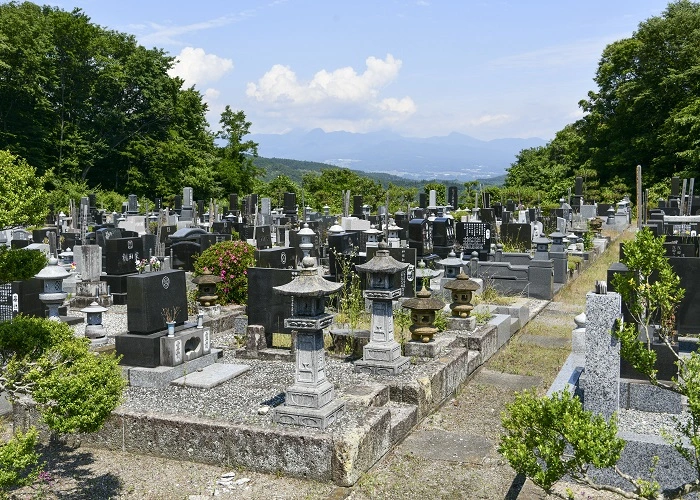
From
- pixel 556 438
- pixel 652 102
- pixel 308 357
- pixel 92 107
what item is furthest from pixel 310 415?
pixel 92 107

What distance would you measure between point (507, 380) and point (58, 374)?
7.30 m

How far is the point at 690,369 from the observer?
433cm

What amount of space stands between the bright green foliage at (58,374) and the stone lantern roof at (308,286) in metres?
2.31

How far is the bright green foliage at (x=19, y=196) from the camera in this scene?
16.6ft

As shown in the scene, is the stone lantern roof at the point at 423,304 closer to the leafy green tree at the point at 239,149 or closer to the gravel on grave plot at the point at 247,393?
the gravel on grave plot at the point at 247,393

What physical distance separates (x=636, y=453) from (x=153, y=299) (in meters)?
6.62

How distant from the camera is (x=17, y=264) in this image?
5570 mm

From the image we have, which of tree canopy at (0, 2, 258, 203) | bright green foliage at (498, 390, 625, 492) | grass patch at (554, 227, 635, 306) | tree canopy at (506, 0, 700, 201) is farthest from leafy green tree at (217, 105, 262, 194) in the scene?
bright green foliage at (498, 390, 625, 492)

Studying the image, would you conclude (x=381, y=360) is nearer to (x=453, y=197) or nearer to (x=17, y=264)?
(x=17, y=264)

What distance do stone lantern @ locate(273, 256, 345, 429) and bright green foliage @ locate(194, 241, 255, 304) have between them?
7.03 metres

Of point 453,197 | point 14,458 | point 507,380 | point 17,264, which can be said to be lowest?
point 507,380

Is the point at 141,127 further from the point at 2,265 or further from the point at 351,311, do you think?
the point at 2,265

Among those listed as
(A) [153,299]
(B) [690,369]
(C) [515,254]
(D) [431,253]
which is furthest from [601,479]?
(D) [431,253]

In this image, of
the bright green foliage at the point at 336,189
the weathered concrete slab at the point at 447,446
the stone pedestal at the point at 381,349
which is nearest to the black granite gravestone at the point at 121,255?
the stone pedestal at the point at 381,349
